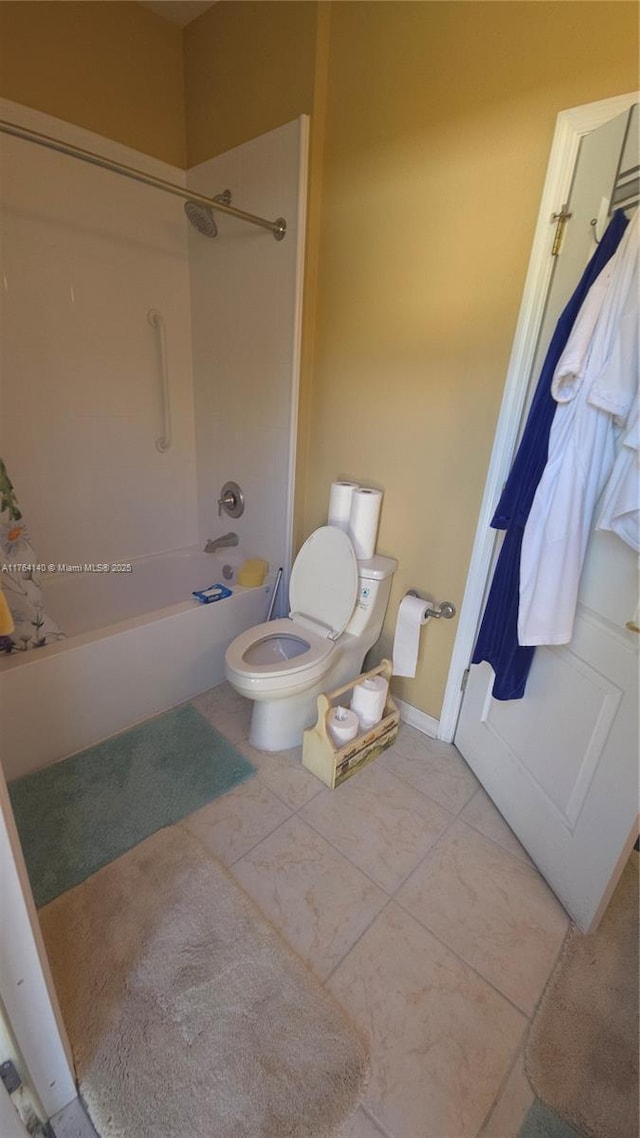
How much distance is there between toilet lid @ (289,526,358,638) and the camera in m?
1.79

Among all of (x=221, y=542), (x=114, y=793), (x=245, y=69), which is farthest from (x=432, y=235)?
(x=114, y=793)

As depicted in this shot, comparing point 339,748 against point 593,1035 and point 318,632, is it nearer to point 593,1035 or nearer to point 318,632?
point 318,632

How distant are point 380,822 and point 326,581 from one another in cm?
86

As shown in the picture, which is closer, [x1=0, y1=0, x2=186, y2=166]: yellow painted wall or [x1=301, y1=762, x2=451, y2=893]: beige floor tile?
[x1=301, y1=762, x2=451, y2=893]: beige floor tile

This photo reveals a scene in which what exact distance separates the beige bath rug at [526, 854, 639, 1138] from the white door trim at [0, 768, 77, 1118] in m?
0.96

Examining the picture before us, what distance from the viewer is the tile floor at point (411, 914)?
97cm

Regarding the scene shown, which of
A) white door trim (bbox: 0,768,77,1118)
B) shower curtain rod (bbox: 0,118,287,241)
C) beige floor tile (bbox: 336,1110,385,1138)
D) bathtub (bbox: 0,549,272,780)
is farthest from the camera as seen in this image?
bathtub (bbox: 0,549,272,780)

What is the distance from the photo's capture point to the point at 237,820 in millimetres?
1522

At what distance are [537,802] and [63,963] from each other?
1.32 meters

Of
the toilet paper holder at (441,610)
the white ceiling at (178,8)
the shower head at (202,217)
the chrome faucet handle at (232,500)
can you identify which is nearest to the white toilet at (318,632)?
the toilet paper holder at (441,610)

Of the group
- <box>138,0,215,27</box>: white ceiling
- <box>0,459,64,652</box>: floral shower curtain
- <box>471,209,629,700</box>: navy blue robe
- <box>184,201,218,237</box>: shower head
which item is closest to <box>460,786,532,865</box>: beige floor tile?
<box>471,209,629,700</box>: navy blue robe

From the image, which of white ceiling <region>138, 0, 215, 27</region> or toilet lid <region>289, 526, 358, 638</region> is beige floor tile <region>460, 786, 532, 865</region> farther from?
white ceiling <region>138, 0, 215, 27</region>

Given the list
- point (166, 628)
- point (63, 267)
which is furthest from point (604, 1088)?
point (63, 267)

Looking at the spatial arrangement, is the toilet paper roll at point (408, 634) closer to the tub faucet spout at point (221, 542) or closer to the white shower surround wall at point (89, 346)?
the tub faucet spout at point (221, 542)
